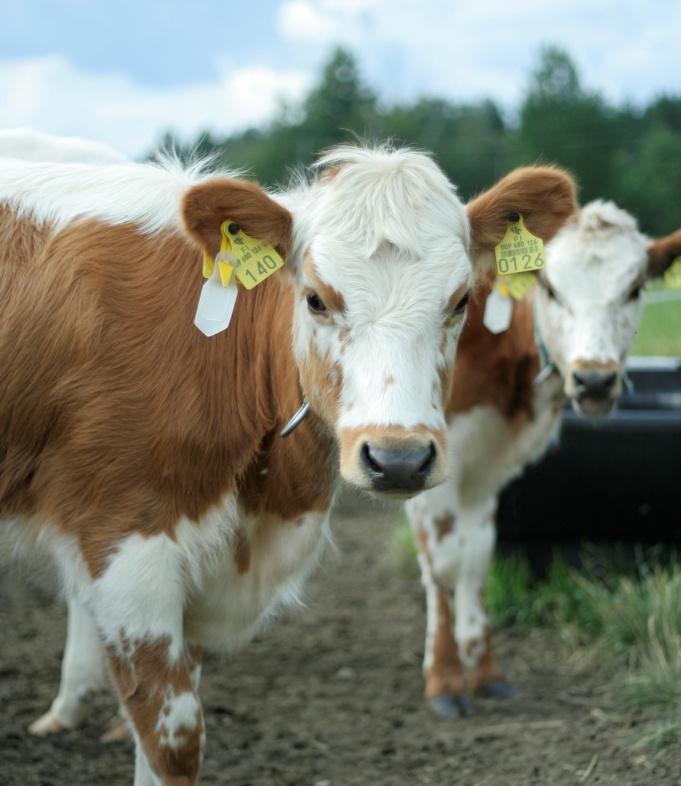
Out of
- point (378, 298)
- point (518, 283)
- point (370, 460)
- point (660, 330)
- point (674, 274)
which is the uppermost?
point (378, 298)

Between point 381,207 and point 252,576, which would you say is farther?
point 252,576

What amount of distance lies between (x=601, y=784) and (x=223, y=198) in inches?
103

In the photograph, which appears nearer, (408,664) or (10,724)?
(10,724)

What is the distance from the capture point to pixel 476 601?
5848 millimetres

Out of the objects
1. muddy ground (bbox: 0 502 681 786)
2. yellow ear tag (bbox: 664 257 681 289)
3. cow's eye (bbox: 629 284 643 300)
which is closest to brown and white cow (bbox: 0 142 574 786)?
muddy ground (bbox: 0 502 681 786)

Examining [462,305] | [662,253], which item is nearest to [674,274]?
[662,253]

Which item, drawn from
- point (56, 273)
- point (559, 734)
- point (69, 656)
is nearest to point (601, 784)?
point (559, 734)

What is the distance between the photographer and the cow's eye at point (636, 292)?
5789 millimetres

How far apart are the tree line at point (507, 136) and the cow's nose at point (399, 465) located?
1.48 metres

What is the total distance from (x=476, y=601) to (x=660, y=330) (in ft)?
21.1

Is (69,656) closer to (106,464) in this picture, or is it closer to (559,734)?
(106,464)

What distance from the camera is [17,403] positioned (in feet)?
12.0

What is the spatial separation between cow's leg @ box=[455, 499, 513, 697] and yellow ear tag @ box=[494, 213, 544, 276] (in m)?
2.13

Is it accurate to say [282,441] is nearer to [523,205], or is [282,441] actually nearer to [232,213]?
[232,213]
